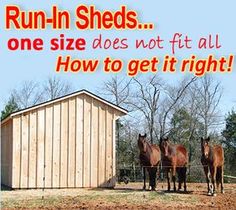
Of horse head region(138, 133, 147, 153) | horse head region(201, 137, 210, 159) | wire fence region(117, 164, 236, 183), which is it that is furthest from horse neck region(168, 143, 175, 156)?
wire fence region(117, 164, 236, 183)

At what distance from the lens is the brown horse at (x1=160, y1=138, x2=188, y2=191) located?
20047 millimetres

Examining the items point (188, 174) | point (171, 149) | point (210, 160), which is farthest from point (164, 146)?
point (188, 174)

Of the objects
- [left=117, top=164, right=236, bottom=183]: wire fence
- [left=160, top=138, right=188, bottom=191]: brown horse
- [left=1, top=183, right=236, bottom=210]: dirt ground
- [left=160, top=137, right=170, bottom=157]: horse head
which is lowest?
[left=117, top=164, right=236, bottom=183]: wire fence

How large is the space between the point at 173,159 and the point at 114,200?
4.09 meters

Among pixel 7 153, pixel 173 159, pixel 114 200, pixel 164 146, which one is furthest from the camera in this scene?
pixel 7 153

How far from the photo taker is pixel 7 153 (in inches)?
890

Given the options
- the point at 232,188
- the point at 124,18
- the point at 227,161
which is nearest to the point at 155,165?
the point at 232,188

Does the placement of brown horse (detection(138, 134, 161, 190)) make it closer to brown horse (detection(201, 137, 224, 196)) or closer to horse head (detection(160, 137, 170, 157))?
horse head (detection(160, 137, 170, 157))

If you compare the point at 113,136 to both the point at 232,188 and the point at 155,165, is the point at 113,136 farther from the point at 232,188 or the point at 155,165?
the point at 232,188

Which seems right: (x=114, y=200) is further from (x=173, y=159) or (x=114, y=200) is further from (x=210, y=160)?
(x=210, y=160)

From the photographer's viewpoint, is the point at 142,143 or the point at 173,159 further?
the point at 173,159

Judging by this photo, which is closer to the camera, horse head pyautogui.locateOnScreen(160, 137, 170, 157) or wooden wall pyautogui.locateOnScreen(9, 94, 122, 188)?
horse head pyautogui.locateOnScreen(160, 137, 170, 157)

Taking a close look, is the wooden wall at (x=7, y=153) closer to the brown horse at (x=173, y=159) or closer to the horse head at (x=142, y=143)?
the horse head at (x=142, y=143)

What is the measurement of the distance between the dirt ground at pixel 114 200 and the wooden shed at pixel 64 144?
154cm
